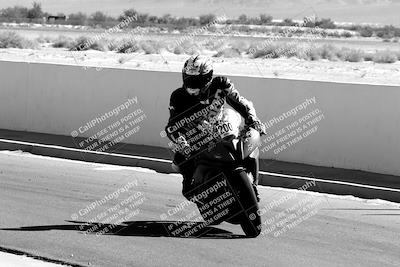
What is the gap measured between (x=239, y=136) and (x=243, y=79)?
20.5ft

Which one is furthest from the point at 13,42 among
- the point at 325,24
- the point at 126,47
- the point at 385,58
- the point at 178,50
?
the point at 325,24

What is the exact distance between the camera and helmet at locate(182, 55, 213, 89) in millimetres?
9445

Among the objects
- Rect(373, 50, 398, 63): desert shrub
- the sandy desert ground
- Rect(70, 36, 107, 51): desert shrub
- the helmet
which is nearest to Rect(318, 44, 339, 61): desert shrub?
the sandy desert ground

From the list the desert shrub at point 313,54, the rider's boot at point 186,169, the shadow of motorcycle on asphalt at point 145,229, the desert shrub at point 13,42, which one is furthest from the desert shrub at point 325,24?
the rider's boot at point 186,169

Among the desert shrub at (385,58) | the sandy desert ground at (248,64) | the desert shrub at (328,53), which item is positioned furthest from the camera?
the desert shrub at (328,53)

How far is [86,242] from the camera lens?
30.4 feet

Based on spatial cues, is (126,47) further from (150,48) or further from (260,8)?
(260,8)

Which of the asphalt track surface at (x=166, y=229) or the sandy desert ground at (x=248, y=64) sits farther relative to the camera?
the sandy desert ground at (x=248, y=64)

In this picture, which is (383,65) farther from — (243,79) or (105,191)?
(105,191)

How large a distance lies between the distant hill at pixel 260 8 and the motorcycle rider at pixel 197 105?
99238 millimetres

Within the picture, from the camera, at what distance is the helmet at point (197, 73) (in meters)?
9.45

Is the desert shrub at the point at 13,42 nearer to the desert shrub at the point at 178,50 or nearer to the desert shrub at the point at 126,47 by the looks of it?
the desert shrub at the point at 126,47

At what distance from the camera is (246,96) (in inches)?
608

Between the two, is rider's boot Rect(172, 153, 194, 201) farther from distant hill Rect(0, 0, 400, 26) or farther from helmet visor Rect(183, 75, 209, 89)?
distant hill Rect(0, 0, 400, 26)
